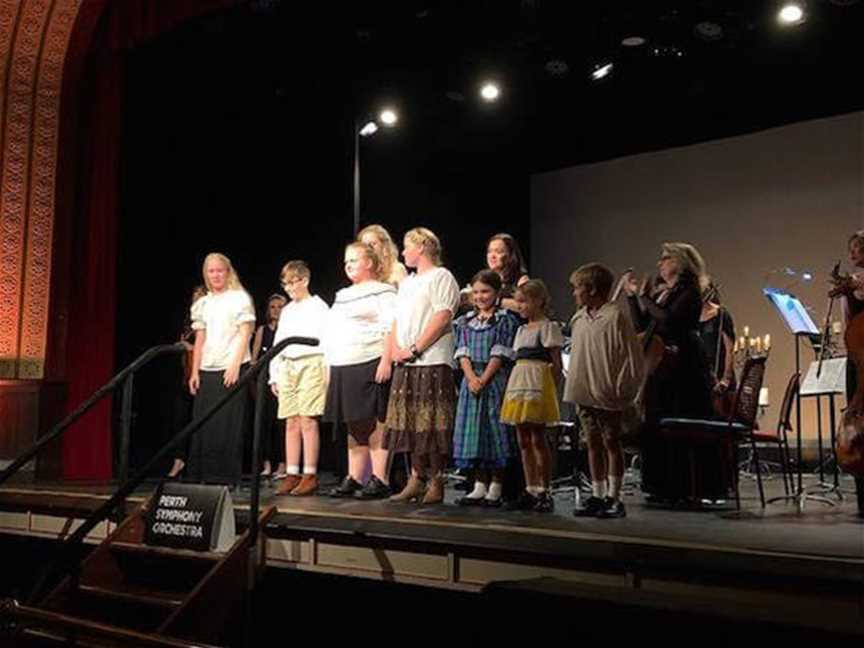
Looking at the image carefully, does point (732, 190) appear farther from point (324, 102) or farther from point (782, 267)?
point (324, 102)

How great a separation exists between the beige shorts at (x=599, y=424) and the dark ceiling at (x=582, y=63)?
4.03m

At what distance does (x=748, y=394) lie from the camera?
4832 millimetres

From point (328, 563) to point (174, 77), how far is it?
524cm

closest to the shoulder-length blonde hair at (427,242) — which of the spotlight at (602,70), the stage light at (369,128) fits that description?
the spotlight at (602,70)

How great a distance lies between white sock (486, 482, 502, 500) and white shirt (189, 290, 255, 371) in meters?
1.68

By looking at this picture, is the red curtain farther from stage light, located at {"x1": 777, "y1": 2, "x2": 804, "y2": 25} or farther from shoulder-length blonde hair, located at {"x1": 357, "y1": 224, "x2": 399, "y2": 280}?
stage light, located at {"x1": 777, "y1": 2, "x2": 804, "y2": 25}

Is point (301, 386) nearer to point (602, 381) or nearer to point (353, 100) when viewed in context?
point (602, 381)

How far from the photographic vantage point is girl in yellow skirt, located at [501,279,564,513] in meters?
4.27

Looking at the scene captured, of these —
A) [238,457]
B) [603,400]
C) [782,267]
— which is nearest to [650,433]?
[603,400]

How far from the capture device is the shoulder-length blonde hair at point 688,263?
4762 millimetres

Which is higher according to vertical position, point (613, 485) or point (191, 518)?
point (613, 485)

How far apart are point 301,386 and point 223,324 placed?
0.67 m

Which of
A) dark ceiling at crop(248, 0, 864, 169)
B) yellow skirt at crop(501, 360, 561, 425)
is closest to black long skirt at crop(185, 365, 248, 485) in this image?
yellow skirt at crop(501, 360, 561, 425)

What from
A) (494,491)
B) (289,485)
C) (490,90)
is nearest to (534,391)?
(494,491)
